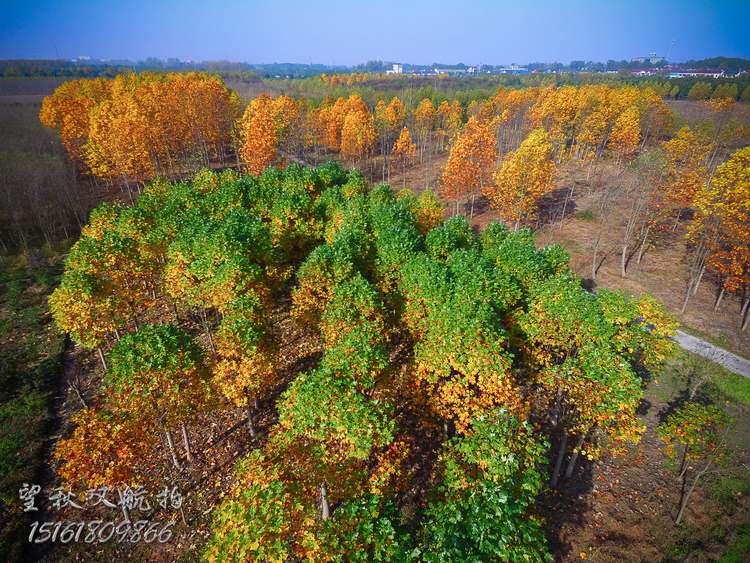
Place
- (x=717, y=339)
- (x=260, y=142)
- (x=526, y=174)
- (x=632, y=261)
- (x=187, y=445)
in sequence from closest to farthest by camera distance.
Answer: (x=187, y=445) < (x=717, y=339) < (x=526, y=174) < (x=632, y=261) < (x=260, y=142)

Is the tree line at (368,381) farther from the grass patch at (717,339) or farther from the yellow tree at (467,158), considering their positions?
the yellow tree at (467,158)

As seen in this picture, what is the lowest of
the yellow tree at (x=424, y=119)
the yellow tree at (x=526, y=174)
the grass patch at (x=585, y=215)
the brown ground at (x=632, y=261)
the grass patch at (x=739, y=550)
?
the grass patch at (x=739, y=550)

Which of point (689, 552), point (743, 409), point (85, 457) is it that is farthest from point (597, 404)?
point (85, 457)

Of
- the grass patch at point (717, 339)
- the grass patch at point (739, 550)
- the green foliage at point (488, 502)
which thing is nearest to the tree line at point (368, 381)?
the green foliage at point (488, 502)

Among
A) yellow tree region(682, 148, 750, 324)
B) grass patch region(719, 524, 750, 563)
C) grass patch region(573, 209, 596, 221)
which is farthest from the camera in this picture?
grass patch region(573, 209, 596, 221)

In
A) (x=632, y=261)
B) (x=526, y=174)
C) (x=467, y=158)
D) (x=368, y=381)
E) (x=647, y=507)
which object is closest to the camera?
(x=368, y=381)

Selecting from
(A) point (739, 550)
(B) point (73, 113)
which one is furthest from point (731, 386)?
(B) point (73, 113)

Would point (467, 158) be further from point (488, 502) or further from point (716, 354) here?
point (488, 502)

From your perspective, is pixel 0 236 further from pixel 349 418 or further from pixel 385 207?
pixel 349 418

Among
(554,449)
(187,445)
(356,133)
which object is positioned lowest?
(554,449)

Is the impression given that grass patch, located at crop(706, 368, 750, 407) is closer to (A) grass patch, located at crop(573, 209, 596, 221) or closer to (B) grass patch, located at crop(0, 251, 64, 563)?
(A) grass patch, located at crop(573, 209, 596, 221)

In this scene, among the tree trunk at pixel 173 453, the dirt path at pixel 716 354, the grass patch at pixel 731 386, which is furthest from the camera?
the dirt path at pixel 716 354

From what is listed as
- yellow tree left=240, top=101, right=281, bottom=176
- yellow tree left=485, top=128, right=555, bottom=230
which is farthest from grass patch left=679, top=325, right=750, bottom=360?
yellow tree left=240, top=101, right=281, bottom=176
